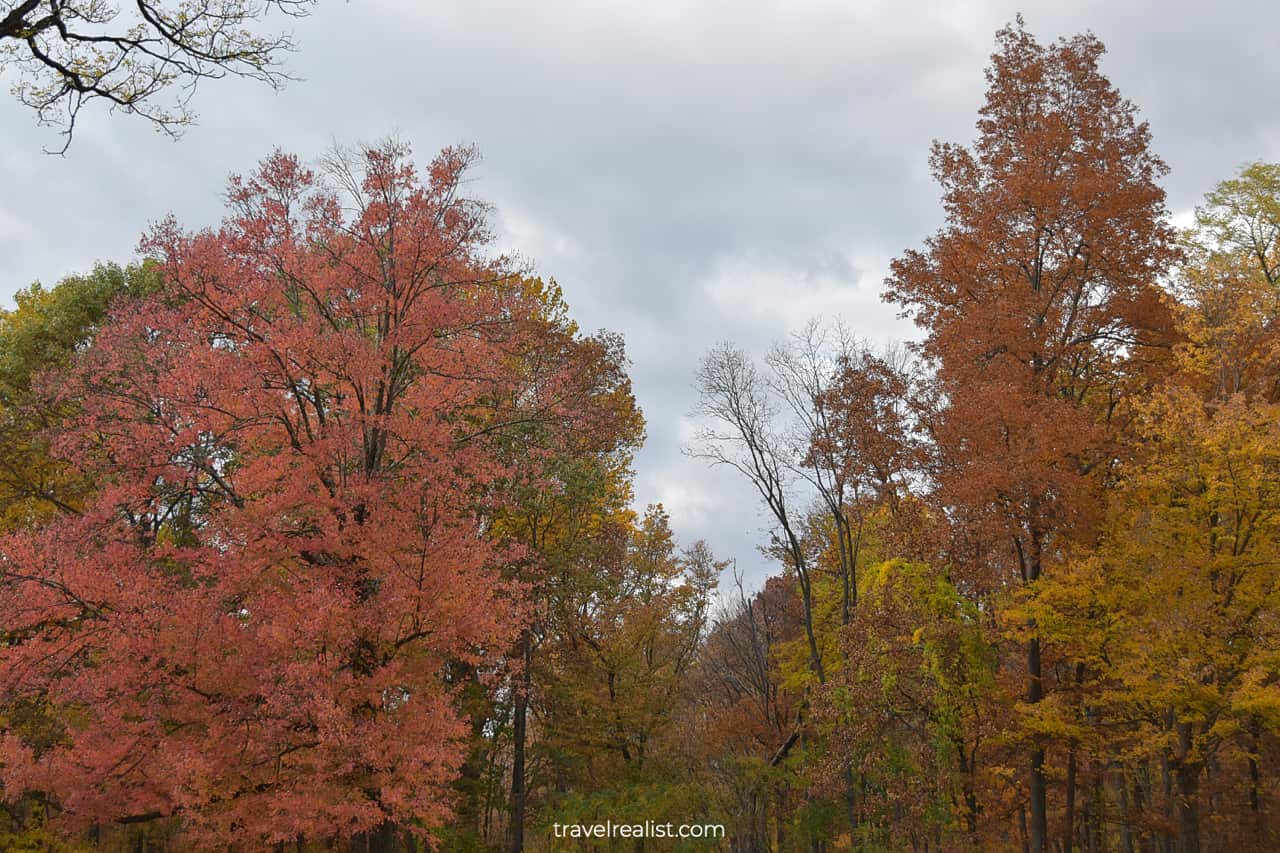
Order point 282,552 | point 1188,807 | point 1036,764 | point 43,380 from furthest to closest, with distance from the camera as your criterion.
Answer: point 43,380, point 1036,764, point 1188,807, point 282,552

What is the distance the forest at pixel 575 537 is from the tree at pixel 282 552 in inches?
2.9

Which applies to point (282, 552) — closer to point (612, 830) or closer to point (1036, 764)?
point (612, 830)

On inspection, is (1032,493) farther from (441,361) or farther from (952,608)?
(441,361)

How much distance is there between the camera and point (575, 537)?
2338 cm

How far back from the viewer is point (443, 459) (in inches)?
548

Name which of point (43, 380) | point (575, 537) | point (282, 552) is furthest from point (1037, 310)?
point (43, 380)

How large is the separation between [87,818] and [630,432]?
17.1 m

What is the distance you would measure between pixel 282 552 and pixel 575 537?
11.0 m

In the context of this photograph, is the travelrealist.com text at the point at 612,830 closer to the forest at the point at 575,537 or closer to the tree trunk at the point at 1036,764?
the forest at the point at 575,537

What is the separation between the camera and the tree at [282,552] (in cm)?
1203

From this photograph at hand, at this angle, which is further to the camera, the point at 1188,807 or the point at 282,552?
the point at 1188,807

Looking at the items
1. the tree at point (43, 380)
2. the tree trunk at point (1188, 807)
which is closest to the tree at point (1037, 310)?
the tree trunk at point (1188, 807)

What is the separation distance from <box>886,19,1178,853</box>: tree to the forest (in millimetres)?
91

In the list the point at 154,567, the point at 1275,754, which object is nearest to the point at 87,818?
the point at 154,567
